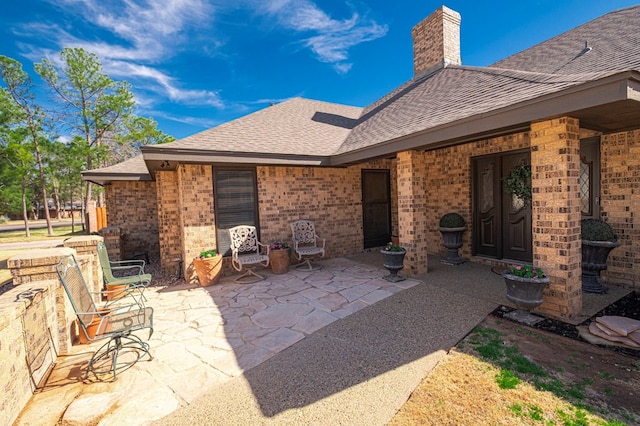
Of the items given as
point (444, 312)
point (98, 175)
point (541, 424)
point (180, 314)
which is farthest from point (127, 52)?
point (541, 424)

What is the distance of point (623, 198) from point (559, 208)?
2098 millimetres

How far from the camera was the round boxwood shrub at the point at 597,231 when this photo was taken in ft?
14.1

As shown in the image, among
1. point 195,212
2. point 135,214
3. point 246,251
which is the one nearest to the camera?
point 195,212

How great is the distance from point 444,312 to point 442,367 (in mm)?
1358

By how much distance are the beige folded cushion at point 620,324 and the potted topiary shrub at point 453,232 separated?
3.04 m

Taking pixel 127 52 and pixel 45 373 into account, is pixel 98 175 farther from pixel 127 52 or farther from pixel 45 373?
Result: pixel 45 373

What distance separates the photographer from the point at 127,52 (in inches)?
418

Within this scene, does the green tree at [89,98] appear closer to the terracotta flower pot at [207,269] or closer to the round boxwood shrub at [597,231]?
the terracotta flower pot at [207,269]

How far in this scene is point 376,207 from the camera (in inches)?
336

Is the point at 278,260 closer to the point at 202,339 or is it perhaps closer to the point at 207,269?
the point at 207,269

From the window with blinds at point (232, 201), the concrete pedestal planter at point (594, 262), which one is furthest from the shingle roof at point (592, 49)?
the window with blinds at point (232, 201)

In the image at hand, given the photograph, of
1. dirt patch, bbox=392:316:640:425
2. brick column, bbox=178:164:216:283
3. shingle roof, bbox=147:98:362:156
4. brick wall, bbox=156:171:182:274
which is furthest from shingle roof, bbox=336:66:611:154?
brick wall, bbox=156:171:182:274

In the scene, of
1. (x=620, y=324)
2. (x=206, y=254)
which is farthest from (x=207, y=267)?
(x=620, y=324)

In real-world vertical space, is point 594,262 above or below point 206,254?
below
